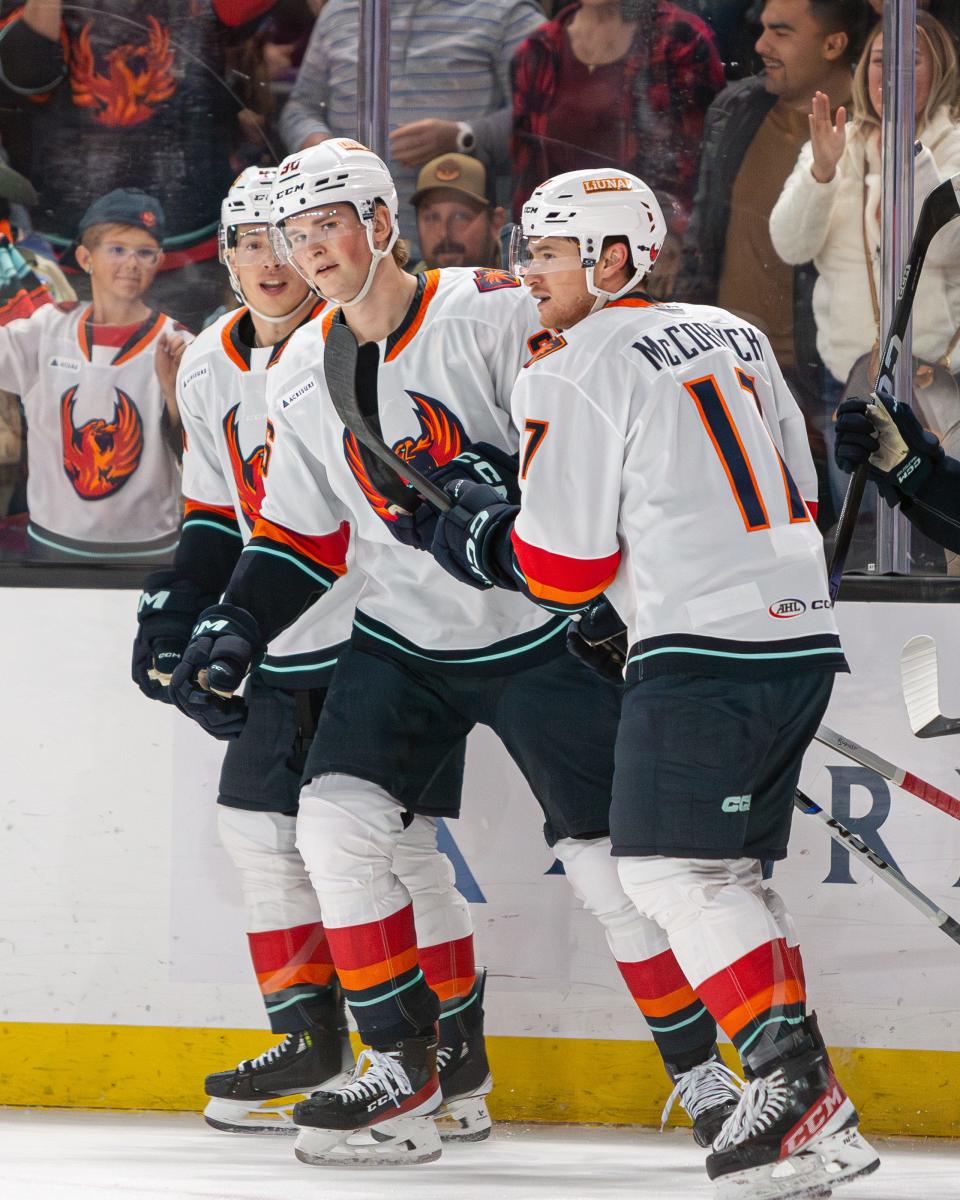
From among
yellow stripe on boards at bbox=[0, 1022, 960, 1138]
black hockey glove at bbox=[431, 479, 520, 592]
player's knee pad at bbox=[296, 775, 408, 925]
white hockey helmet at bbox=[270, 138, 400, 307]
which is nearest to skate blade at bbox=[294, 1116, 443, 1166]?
player's knee pad at bbox=[296, 775, 408, 925]

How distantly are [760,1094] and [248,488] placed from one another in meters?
1.28

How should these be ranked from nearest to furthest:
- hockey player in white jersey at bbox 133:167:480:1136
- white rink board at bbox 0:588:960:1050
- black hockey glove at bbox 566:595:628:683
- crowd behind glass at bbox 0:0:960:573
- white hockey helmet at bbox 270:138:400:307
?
black hockey glove at bbox 566:595:628:683 → white hockey helmet at bbox 270:138:400:307 → hockey player in white jersey at bbox 133:167:480:1136 → white rink board at bbox 0:588:960:1050 → crowd behind glass at bbox 0:0:960:573

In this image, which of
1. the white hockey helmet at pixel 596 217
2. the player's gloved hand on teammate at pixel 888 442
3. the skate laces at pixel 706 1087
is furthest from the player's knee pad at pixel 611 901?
the white hockey helmet at pixel 596 217

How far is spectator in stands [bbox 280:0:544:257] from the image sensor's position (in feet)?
9.71

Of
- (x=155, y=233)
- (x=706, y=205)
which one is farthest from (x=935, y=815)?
(x=155, y=233)

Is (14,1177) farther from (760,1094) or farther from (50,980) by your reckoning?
(760,1094)

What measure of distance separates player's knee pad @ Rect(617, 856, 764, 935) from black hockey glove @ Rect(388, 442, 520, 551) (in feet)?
1.86

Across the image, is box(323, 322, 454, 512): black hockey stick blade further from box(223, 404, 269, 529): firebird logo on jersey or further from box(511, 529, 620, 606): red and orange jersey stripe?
box(223, 404, 269, 529): firebird logo on jersey

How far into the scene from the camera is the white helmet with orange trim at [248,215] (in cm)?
265

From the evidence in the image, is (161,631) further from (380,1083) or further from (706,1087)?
(706,1087)

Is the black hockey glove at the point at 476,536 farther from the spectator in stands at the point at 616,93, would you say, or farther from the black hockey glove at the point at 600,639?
the spectator in stands at the point at 616,93

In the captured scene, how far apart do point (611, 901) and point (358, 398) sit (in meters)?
0.82

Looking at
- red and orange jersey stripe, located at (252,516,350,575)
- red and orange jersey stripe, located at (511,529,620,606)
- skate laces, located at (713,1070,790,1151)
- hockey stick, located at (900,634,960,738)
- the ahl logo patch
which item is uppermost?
red and orange jersey stripe, located at (511,529,620,606)

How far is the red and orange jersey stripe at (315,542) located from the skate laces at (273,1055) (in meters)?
0.76
